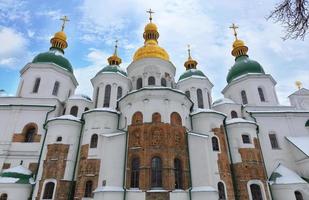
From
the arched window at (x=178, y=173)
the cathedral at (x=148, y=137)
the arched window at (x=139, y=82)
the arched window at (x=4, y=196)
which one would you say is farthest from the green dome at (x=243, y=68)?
the arched window at (x=4, y=196)

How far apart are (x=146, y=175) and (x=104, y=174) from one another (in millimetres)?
3273

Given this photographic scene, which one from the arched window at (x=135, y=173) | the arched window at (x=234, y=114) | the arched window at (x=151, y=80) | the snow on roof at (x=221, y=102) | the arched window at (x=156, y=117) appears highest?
the arched window at (x=151, y=80)

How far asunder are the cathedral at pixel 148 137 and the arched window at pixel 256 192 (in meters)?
0.08

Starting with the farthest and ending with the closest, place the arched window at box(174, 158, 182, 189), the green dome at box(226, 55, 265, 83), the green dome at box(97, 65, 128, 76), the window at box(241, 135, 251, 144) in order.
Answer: the green dome at box(226, 55, 265, 83) < the green dome at box(97, 65, 128, 76) < the window at box(241, 135, 251, 144) < the arched window at box(174, 158, 182, 189)

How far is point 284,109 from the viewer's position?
90.1ft

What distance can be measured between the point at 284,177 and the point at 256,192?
3510 millimetres

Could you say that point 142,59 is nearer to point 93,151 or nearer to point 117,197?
point 93,151

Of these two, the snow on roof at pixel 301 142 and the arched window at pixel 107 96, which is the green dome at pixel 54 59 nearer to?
the arched window at pixel 107 96

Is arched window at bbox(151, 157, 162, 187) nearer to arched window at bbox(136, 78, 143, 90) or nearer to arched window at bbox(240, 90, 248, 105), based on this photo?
arched window at bbox(136, 78, 143, 90)

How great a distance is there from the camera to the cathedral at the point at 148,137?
1798 cm

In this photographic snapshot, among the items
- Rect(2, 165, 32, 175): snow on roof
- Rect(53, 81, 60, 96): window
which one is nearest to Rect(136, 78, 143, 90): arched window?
Rect(53, 81, 60, 96): window

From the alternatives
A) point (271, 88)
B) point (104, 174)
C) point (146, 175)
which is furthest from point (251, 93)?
point (104, 174)

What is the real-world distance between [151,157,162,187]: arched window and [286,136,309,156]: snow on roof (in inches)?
582

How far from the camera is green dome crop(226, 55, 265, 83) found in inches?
1193
